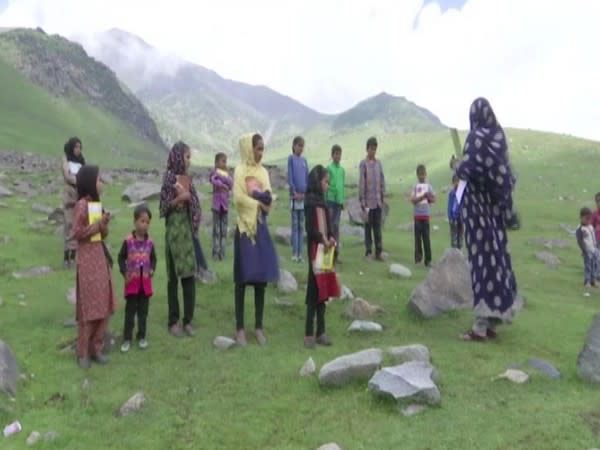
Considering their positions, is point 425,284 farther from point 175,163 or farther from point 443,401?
point 175,163

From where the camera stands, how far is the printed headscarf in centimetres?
947

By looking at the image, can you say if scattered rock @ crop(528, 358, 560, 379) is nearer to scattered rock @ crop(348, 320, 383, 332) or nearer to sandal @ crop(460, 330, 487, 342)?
sandal @ crop(460, 330, 487, 342)

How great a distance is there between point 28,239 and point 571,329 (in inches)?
566

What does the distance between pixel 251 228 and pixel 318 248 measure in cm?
113

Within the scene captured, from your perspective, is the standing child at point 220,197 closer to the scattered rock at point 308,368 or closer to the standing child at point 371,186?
the standing child at point 371,186

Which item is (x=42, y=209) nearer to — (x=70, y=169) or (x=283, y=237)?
(x=283, y=237)

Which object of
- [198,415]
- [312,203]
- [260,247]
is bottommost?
[198,415]

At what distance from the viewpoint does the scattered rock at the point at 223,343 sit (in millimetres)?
9664

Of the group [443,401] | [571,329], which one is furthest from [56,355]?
[571,329]

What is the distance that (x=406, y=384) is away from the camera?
7.30 meters

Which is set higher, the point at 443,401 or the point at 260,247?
the point at 260,247

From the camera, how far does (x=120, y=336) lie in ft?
33.3

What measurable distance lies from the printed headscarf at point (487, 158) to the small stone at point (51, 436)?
682 cm

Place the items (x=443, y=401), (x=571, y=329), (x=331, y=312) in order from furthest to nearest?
(x=331, y=312)
(x=571, y=329)
(x=443, y=401)
